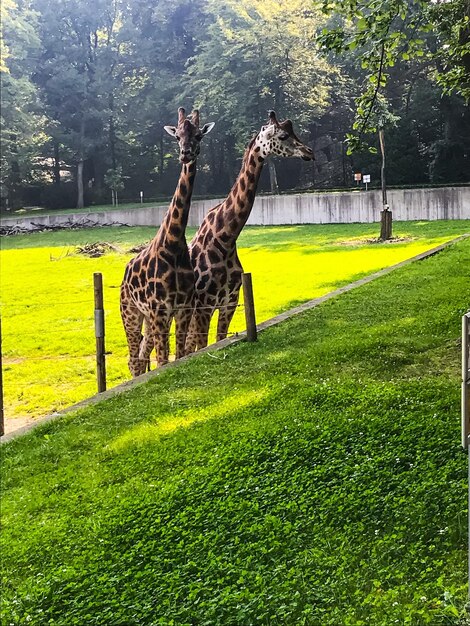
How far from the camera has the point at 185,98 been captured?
121 feet

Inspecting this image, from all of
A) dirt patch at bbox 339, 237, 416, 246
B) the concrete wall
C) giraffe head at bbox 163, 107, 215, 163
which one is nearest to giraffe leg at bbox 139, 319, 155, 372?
giraffe head at bbox 163, 107, 215, 163

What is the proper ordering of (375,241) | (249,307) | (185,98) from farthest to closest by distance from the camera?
(185,98) → (375,241) → (249,307)

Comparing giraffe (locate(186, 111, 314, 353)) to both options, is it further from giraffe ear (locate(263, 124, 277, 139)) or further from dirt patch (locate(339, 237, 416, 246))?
dirt patch (locate(339, 237, 416, 246))

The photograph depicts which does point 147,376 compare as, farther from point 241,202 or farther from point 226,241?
point 241,202

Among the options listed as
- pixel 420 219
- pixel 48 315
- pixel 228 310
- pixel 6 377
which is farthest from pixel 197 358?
pixel 420 219

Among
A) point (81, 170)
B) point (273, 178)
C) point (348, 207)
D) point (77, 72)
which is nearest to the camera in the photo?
point (348, 207)

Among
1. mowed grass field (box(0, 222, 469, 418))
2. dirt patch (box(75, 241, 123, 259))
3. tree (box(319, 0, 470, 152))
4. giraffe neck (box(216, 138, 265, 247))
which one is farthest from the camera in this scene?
dirt patch (box(75, 241, 123, 259))

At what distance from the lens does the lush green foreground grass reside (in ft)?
14.6

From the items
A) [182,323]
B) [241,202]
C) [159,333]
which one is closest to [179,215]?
[241,202]

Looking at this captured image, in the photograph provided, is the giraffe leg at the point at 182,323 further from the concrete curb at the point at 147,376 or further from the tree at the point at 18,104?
the tree at the point at 18,104

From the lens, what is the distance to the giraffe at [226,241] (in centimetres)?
935

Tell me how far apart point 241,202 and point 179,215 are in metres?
0.90

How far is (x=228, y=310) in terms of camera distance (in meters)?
9.84

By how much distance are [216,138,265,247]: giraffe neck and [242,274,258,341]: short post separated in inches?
19.0
